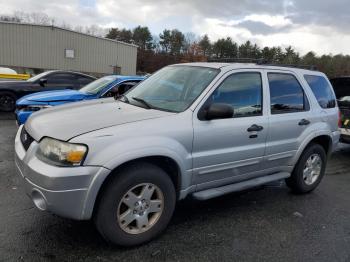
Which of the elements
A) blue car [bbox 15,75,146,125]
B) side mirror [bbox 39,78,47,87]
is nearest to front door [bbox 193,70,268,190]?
blue car [bbox 15,75,146,125]

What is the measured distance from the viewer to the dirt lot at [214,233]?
10.6ft

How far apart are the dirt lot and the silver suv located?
273 mm

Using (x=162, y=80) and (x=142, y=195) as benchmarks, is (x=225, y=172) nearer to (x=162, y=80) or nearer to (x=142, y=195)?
(x=142, y=195)

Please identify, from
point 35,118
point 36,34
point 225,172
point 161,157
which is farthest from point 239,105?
point 36,34

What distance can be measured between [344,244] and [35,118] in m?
3.56

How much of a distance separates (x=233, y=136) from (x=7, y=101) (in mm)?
9133

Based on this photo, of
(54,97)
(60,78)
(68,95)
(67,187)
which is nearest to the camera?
(67,187)

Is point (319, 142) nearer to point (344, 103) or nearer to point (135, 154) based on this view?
point (344, 103)

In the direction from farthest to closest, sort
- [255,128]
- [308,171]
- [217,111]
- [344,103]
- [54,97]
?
[344,103]
[54,97]
[308,171]
[255,128]
[217,111]

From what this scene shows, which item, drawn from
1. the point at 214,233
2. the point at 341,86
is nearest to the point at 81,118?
the point at 214,233

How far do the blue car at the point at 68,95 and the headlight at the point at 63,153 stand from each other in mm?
4153

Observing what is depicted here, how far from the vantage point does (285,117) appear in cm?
455

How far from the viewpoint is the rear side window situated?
5164 millimetres

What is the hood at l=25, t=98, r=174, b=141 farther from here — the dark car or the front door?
the dark car
